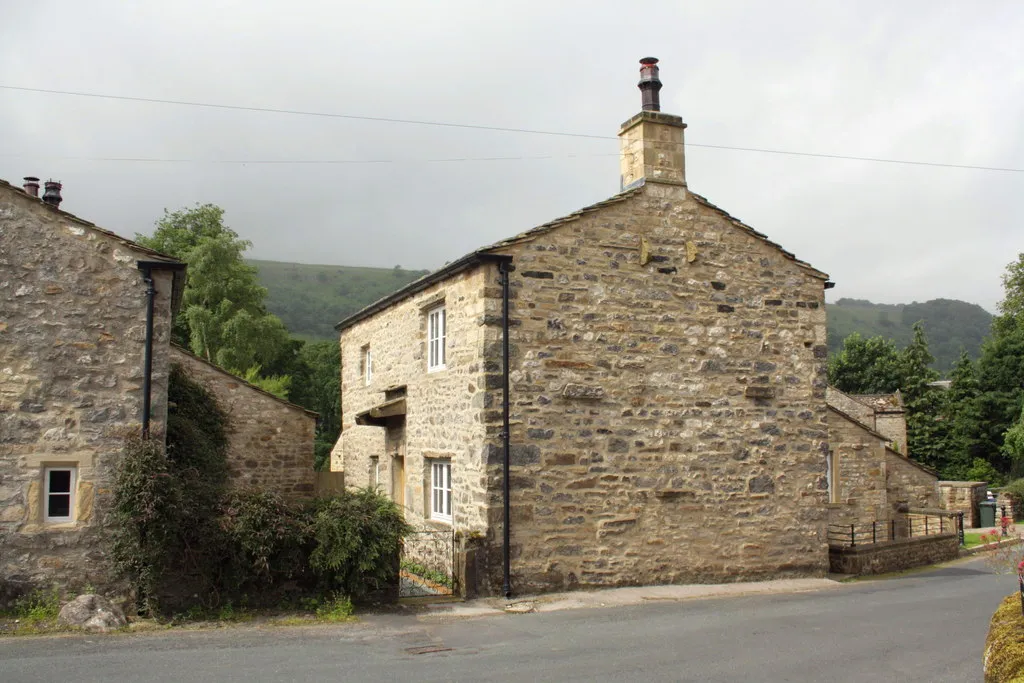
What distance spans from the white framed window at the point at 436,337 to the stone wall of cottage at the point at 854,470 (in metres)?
10.9

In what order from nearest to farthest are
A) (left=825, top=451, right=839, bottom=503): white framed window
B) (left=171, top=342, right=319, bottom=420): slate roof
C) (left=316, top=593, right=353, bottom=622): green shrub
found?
1. (left=316, top=593, right=353, bottom=622): green shrub
2. (left=171, top=342, right=319, bottom=420): slate roof
3. (left=825, top=451, right=839, bottom=503): white framed window

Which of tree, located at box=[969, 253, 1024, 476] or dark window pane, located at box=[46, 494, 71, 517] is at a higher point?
tree, located at box=[969, 253, 1024, 476]

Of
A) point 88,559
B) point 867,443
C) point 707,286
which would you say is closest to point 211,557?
point 88,559

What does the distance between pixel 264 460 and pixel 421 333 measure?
402 centimetres

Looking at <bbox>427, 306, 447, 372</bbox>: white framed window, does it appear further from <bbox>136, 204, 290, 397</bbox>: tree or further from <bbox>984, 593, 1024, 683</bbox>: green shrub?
<bbox>136, 204, 290, 397</bbox>: tree

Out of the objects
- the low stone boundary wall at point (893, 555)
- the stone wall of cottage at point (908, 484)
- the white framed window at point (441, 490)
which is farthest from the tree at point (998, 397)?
the white framed window at point (441, 490)

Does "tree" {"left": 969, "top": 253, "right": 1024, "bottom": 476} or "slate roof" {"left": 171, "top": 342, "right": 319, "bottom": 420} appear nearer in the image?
"slate roof" {"left": 171, "top": 342, "right": 319, "bottom": 420}

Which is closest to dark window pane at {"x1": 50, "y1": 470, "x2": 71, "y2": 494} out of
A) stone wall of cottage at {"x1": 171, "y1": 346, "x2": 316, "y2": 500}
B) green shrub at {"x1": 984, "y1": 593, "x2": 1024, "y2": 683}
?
stone wall of cottage at {"x1": 171, "y1": 346, "x2": 316, "y2": 500}

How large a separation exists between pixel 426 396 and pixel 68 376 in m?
5.73

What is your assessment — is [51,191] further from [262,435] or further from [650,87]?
[650,87]

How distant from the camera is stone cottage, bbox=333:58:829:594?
12.5 metres

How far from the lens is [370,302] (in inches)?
4090

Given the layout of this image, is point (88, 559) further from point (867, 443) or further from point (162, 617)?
point (867, 443)

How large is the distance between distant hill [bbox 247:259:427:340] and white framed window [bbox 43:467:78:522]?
7539 centimetres
